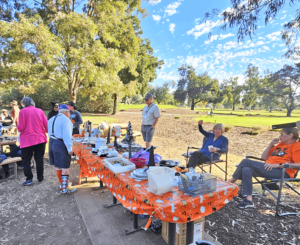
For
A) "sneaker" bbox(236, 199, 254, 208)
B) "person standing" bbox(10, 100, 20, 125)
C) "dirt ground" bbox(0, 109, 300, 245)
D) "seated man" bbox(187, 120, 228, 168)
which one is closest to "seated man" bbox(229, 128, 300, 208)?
"sneaker" bbox(236, 199, 254, 208)

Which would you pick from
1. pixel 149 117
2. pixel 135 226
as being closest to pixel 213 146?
pixel 149 117

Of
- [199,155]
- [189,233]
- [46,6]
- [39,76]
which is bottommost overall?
[189,233]

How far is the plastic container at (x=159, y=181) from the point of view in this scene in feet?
5.07

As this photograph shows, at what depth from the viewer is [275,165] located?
9.25 feet

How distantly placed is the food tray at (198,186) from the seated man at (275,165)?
1.70 m

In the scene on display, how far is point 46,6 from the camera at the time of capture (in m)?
9.63

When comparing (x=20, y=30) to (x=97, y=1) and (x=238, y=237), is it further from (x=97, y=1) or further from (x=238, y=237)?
(x=238, y=237)

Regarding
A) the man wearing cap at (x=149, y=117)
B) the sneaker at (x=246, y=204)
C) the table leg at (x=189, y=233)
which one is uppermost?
the man wearing cap at (x=149, y=117)

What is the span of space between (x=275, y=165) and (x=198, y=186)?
202 cm

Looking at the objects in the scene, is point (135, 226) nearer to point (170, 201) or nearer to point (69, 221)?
point (69, 221)

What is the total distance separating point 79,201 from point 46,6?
11265 mm

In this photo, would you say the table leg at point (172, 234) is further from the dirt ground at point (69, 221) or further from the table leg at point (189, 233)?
the dirt ground at point (69, 221)

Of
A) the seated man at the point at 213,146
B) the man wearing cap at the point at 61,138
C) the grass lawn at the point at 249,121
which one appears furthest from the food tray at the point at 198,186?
the grass lawn at the point at 249,121

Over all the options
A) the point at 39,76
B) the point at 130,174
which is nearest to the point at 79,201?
the point at 130,174
